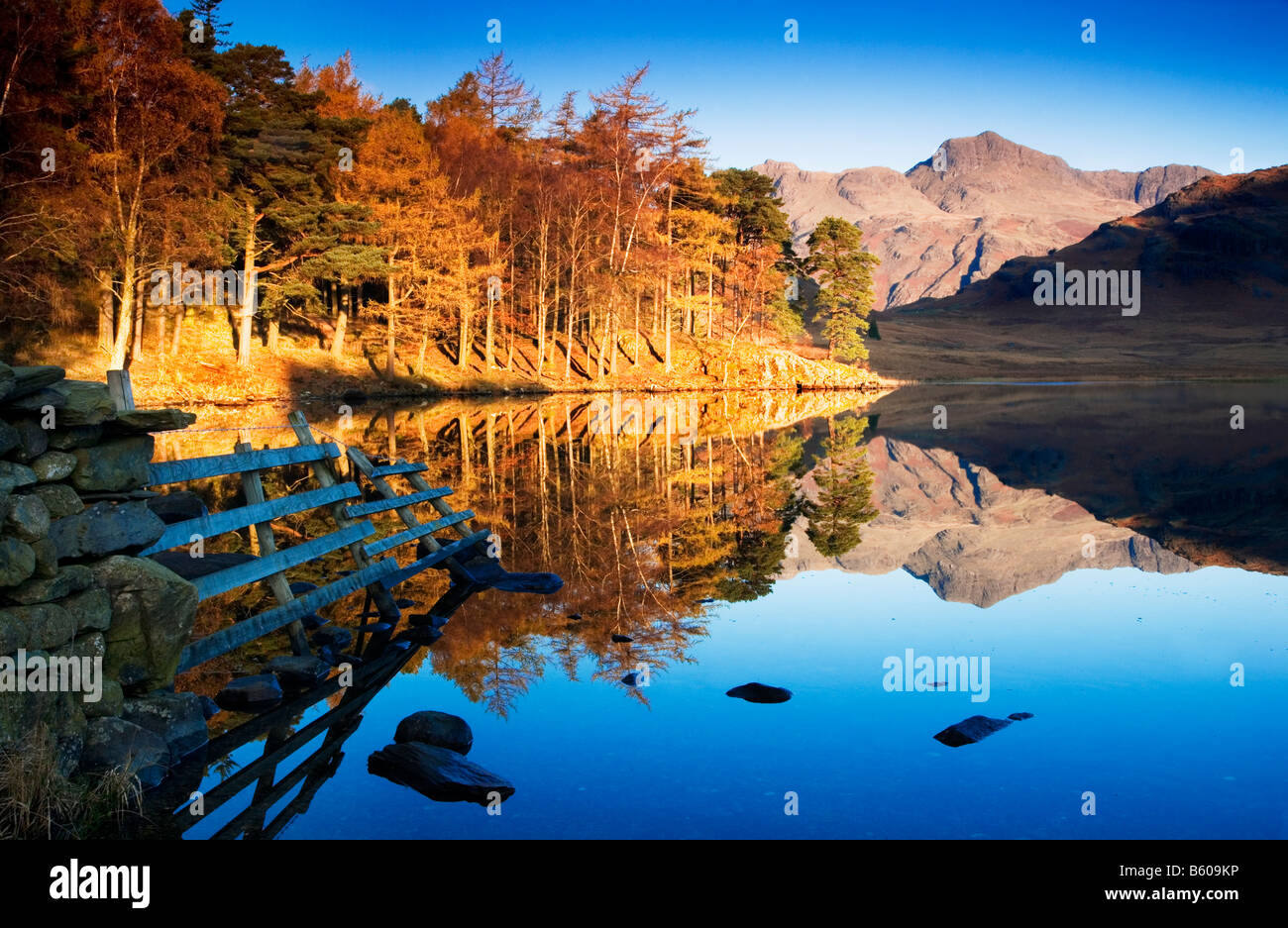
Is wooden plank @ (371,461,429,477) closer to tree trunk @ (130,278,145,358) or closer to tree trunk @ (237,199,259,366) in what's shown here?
tree trunk @ (130,278,145,358)

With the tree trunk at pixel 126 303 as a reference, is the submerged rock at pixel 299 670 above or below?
below

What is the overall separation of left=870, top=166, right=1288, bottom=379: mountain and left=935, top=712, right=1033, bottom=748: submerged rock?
81.9 meters

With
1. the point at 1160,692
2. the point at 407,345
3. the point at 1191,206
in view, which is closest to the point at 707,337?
the point at 407,345

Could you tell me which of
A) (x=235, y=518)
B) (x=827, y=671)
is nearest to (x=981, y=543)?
(x=827, y=671)

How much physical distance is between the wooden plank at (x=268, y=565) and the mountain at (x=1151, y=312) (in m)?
80.0

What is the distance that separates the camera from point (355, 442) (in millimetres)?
29172

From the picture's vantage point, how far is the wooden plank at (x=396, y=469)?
532 inches

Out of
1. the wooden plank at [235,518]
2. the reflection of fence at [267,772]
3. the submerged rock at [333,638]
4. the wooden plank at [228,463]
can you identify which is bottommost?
the reflection of fence at [267,772]

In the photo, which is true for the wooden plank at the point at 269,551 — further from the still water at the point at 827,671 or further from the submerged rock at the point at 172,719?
the submerged rock at the point at 172,719

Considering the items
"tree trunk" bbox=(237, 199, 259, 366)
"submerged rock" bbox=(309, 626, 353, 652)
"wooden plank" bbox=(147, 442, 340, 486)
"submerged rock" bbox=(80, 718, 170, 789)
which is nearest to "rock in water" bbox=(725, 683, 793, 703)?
"submerged rock" bbox=(309, 626, 353, 652)

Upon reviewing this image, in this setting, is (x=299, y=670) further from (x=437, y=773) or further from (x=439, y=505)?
(x=439, y=505)

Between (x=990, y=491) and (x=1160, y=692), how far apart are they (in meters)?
14.4

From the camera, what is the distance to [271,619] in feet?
32.5

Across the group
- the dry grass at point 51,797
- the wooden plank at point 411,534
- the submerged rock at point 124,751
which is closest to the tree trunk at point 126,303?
the wooden plank at point 411,534
